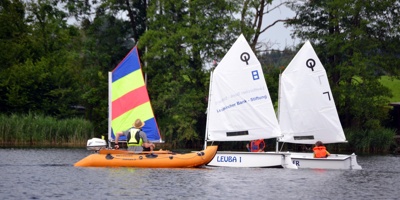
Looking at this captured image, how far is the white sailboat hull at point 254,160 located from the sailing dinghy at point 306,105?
3.51 m

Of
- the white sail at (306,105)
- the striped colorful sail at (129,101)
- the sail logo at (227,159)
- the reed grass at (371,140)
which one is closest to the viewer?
the striped colorful sail at (129,101)

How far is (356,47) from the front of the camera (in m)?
65.6

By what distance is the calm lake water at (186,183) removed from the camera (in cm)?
3023

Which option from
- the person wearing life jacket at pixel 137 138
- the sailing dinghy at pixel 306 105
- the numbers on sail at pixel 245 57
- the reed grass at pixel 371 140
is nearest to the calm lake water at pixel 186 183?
the person wearing life jacket at pixel 137 138

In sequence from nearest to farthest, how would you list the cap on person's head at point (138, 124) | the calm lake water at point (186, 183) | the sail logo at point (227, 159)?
the calm lake water at point (186, 183)
the cap on person's head at point (138, 124)
the sail logo at point (227, 159)

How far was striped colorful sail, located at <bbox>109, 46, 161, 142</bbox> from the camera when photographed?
130ft

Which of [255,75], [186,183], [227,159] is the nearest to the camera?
[186,183]

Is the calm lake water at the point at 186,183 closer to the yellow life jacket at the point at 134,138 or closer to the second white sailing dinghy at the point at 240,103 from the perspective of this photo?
the yellow life jacket at the point at 134,138

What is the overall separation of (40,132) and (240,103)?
822 inches

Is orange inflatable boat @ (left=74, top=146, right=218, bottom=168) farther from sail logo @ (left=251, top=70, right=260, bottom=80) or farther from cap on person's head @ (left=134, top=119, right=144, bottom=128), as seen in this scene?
sail logo @ (left=251, top=70, right=260, bottom=80)

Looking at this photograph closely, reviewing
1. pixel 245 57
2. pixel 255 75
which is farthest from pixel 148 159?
pixel 245 57

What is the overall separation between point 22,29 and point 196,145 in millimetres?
17908

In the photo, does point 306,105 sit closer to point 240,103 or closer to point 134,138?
point 240,103

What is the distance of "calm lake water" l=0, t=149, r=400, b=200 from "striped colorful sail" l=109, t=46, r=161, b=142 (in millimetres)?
2048
